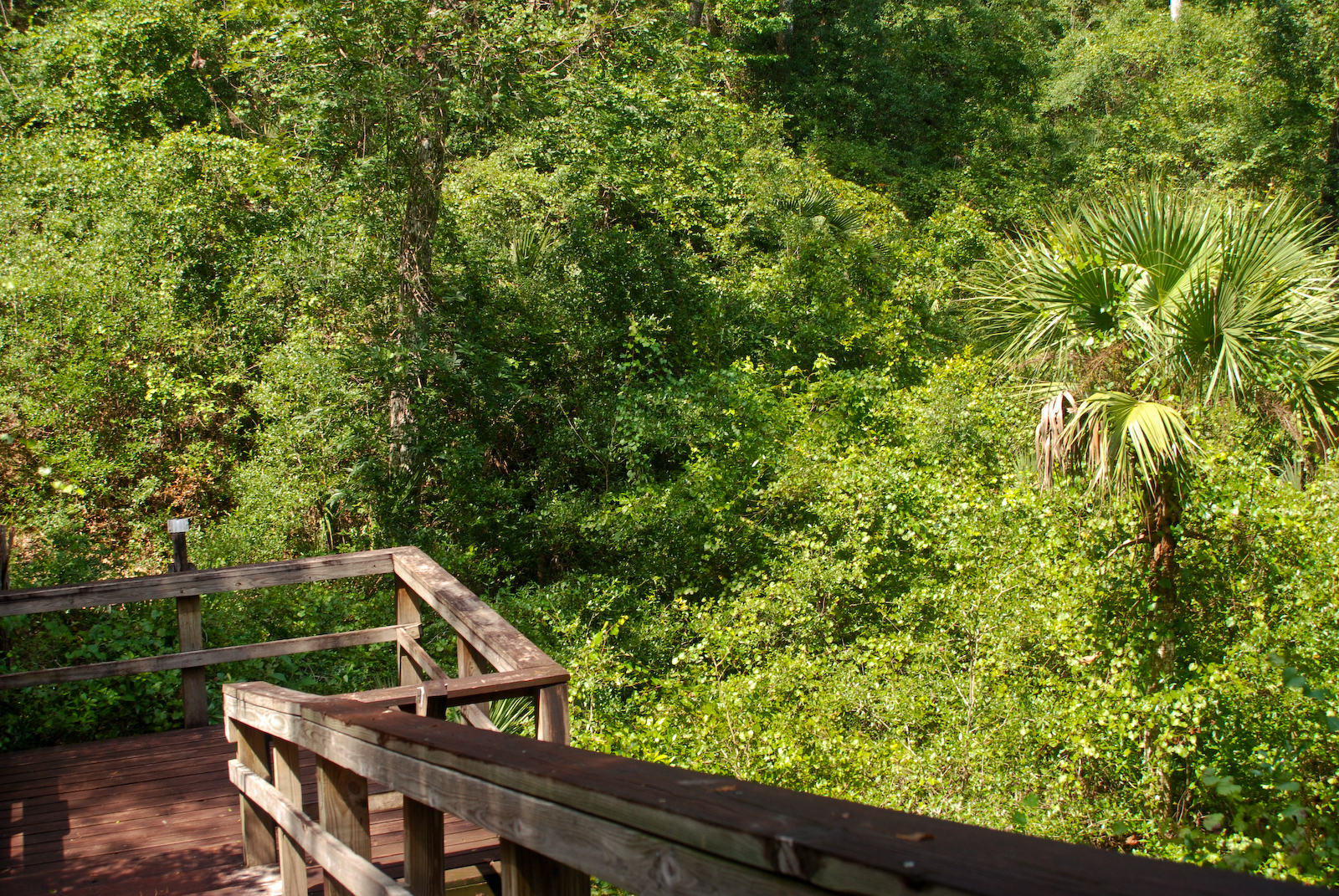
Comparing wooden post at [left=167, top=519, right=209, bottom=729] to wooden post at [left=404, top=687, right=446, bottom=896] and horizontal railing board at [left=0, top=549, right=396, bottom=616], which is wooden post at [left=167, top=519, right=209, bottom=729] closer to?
horizontal railing board at [left=0, top=549, right=396, bottom=616]

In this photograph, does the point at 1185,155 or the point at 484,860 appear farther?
the point at 1185,155

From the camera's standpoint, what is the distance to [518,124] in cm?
1057

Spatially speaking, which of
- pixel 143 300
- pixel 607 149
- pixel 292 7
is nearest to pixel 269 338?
pixel 143 300

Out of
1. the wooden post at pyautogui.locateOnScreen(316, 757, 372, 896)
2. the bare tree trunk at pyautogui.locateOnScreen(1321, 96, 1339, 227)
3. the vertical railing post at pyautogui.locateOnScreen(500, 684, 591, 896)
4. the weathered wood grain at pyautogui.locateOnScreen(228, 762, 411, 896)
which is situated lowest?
the weathered wood grain at pyautogui.locateOnScreen(228, 762, 411, 896)

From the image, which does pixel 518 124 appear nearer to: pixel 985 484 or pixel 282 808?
pixel 985 484

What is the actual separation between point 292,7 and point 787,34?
46.7 ft

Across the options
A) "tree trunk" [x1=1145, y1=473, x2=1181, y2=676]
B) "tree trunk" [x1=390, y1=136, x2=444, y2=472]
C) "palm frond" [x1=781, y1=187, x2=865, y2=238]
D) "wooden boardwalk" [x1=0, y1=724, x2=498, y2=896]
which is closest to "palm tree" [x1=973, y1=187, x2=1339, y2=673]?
"tree trunk" [x1=1145, y1=473, x2=1181, y2=676]

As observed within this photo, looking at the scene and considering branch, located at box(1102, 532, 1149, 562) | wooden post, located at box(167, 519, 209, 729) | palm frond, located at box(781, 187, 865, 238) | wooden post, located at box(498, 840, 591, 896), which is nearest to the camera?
wooden post, located at box(498, 840, 591, 896)

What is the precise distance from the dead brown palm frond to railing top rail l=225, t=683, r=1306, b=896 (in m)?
5.05

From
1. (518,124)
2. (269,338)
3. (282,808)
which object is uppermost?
(518,124)

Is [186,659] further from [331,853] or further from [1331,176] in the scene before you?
[1331,176]

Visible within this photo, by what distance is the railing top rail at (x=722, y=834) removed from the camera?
817mm

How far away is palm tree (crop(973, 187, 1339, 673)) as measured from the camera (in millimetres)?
5453

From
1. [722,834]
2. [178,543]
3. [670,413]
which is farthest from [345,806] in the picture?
[670,413]
